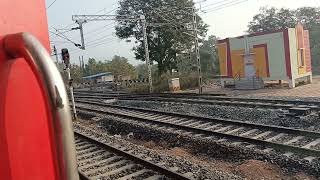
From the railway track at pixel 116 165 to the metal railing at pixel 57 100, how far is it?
18.5 ft

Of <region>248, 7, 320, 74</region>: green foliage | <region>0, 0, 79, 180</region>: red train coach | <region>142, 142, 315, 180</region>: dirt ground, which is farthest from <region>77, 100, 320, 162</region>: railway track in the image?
<region>248, 7, 320, 74</region>: green foliage

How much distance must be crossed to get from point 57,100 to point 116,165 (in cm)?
734

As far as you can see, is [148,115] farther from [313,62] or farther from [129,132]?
[313,62]

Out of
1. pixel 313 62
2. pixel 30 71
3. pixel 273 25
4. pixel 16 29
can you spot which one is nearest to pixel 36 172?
pixel 30 71

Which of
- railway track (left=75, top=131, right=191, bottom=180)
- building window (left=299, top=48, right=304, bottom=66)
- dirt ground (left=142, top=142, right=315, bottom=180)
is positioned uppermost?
building window (left=299, top=48, right=304, bottom=66)

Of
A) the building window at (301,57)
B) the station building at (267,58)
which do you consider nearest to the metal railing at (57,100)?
the station building at (267,58)

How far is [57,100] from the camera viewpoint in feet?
3.03

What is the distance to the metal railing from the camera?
0.93m

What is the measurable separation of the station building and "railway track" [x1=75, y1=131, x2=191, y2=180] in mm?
16794

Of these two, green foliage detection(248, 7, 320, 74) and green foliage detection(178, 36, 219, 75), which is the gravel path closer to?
green foliage detection(178, 36, 219, 75)

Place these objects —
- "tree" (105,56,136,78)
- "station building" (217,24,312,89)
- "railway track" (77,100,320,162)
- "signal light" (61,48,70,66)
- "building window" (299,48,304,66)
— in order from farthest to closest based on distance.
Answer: "tree" (105,56,136,78) < "building window" (299,48,304,66) < "station building" (217,24,312,89) < "signal light" (61,48,70,66) < "railway track" (77,100,320,162)

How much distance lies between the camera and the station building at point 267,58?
78.0 ft

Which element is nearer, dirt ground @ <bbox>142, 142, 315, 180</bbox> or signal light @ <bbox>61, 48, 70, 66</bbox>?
dirt ground @ <bbox>142, 142, 315, 180</bbox>

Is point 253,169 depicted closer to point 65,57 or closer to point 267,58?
point 65,57
